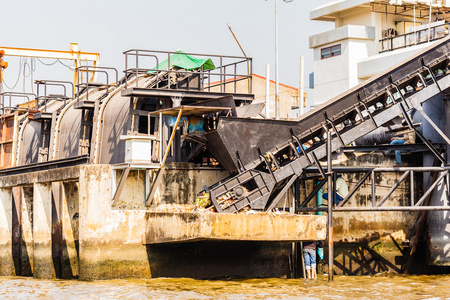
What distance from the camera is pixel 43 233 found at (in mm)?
22812

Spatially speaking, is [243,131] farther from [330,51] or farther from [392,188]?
[330,51]

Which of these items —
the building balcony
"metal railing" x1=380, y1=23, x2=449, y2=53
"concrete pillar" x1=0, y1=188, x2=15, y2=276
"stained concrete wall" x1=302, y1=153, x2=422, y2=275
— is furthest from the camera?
the building balcony

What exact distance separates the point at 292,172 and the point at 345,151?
11.8 ft

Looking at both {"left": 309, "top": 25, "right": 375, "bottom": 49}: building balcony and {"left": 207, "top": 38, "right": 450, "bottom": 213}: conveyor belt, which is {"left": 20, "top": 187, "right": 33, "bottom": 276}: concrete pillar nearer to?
{"left": 207, "top": 38, "right": 450, "bottom": 213}: conveyor belt

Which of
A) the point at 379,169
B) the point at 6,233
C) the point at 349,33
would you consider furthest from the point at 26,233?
the point at 349,33

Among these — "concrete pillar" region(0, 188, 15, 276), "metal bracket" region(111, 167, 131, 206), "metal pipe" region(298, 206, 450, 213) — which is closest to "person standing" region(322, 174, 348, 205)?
"metal pipe" region(298, 206, 450, 213)

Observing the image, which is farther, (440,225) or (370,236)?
(370,236)

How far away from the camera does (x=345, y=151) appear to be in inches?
940

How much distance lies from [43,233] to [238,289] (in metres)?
6.90

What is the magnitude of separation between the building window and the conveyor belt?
102 feet

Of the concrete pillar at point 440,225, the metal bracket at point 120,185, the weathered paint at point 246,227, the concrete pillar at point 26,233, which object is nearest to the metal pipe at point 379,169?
the concrete pillar at point 440,225

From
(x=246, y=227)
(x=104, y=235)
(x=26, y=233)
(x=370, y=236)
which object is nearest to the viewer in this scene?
(x=246, y=227)

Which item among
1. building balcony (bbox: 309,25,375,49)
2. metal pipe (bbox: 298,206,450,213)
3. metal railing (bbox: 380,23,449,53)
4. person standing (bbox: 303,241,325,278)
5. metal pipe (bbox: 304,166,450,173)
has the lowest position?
person standing (bbox: 303,241,325,278)

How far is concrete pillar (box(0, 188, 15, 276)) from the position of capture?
84.5 ft
